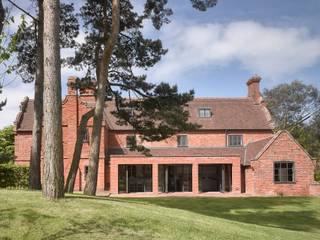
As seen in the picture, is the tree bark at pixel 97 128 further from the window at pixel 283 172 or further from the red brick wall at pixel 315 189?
the red brick wall at pixel 315 189

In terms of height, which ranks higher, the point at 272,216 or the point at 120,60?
the point at 120,60

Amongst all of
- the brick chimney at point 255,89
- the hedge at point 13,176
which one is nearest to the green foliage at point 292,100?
the brick chimney at point 255,89

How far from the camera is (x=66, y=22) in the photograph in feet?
71.3

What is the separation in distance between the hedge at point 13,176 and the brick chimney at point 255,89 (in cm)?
2681

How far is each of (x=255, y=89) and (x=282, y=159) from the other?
1282 centimetres

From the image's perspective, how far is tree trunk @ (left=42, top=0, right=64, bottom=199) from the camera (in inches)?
472

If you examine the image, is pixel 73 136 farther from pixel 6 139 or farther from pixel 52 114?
pixel 52 114

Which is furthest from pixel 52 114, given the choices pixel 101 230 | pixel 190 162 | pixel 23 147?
pixel 23 147

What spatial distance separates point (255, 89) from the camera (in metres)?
48.9

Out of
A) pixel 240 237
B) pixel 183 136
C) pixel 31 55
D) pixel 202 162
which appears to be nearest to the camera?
pixel 240 237

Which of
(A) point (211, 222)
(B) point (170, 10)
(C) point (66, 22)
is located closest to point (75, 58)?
(C) point (66, 22)

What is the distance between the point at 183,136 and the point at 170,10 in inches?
922

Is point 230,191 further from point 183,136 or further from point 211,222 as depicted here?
point 211,222

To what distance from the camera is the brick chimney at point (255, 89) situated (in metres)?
48.4
